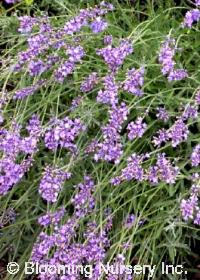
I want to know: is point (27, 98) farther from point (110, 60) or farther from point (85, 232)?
point (85, 232)

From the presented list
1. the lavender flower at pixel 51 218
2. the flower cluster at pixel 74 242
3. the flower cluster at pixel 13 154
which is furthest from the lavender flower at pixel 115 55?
the lavender flower at pixel 51 218

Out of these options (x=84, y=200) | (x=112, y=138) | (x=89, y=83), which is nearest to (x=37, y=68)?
(x=89, y=83)

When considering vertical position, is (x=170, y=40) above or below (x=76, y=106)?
above

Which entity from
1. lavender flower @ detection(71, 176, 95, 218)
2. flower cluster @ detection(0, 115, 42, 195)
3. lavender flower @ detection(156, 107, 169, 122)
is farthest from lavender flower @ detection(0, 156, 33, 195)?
lavender flower @ detection(156, 107, 169, 122)

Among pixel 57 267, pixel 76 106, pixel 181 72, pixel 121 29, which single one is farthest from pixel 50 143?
pixel 121 29

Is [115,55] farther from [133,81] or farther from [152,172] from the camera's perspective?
[152,172]

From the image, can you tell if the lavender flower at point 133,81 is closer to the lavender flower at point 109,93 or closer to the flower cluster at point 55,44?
the lavender flower at point 109,93

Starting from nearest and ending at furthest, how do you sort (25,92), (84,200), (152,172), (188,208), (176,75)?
(188,208), (152,172), (84,200), (176,75), (25,92)
